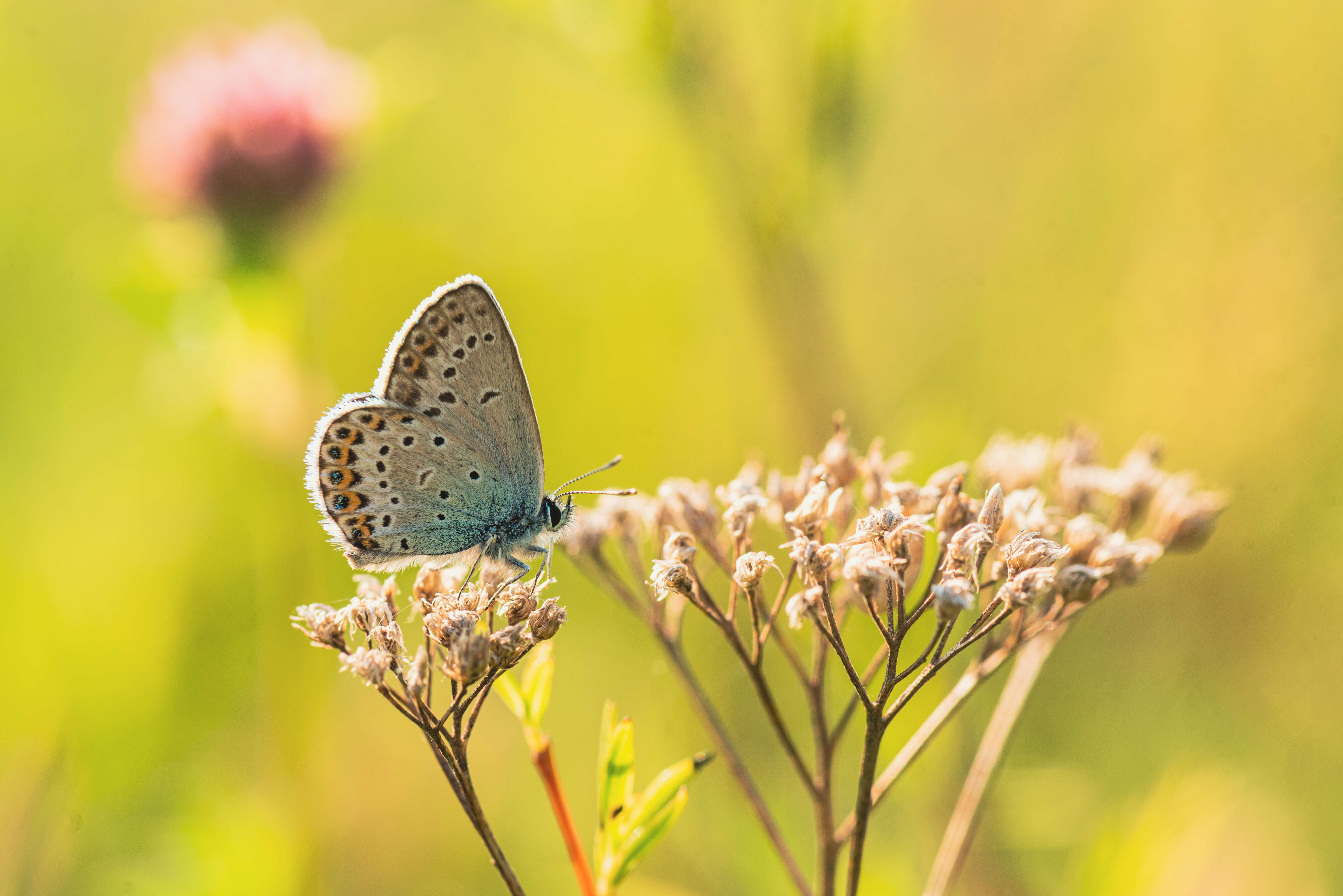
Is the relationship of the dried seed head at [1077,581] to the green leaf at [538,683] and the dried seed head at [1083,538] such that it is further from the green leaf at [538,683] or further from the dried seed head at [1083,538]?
the green leaf at [538,683]

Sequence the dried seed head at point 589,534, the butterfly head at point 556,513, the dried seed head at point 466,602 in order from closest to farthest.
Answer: the dried seed head at point 466,602 < the dried seed head at point 589,534 < the butterfly head at point 556,513

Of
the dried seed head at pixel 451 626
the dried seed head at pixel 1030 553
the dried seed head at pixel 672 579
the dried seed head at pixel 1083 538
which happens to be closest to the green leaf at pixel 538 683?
the dried seed head at pixel 451 626

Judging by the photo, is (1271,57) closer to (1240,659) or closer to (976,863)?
(1240,659)

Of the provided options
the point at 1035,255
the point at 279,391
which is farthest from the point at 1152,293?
the point at 279,391

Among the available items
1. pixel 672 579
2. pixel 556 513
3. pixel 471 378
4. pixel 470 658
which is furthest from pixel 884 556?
pixel 471 378

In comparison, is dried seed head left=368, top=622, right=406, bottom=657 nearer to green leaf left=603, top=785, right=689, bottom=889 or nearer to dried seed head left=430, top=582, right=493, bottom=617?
dried seed head left=430, top=582, right=493, bottom=617

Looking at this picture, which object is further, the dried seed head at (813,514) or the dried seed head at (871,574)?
the dried seed head at (813,514)

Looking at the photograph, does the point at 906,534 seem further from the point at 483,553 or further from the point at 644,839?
the point at 483,553
